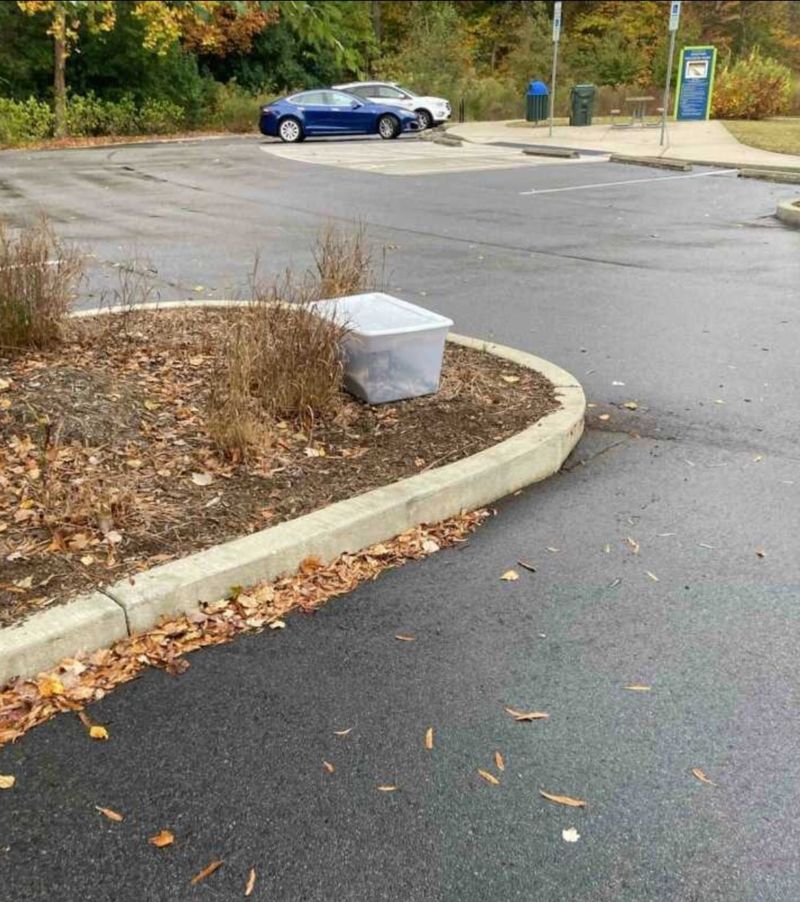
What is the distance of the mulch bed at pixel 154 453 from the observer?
11.8ft

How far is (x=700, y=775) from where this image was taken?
2660 mm

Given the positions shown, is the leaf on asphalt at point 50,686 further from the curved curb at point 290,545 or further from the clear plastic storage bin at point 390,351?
the clear plastic storage bin at point 390,351

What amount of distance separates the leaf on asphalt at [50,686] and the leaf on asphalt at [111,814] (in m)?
0.54

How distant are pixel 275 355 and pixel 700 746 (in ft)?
9.38

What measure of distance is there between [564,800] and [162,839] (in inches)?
42.4

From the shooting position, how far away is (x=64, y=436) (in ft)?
14.4

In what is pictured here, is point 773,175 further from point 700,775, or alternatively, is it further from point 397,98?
point 700,775

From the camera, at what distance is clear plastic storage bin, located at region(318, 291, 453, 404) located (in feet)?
16.3

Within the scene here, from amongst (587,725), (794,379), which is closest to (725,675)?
(587,725)

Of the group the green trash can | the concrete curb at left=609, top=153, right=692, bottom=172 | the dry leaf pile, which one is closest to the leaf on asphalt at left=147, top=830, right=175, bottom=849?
the dry leaf pile

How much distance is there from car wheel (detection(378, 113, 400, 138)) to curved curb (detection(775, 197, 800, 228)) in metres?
16.4

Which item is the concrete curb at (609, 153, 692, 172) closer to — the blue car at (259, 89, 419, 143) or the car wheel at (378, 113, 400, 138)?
the car wheel at (378, 113, 400, 138)

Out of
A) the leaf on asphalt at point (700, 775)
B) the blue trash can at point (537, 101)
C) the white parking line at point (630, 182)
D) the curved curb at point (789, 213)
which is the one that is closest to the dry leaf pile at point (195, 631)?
the leaf on asphalt at point (700, 775)

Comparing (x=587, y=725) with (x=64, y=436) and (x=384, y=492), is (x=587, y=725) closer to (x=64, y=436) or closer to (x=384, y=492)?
(x=384, y=492)
